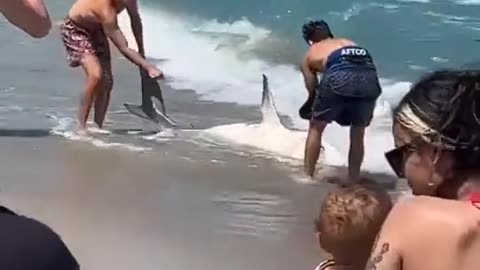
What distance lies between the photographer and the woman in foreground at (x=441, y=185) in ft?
6.40

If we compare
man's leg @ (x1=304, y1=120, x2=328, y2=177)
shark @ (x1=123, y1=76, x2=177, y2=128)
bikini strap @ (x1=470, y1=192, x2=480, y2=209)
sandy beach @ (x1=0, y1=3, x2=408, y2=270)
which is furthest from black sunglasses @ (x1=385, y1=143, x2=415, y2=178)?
shark @ (x1=123, y1=76, x2=177, y2=128)

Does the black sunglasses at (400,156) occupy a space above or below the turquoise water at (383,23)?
above

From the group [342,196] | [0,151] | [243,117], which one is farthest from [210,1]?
[342,196]

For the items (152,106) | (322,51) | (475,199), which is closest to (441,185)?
(475,199)

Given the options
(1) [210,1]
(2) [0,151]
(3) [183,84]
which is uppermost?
(2) [0,151]

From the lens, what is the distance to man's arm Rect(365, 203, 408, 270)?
1989 millimetres

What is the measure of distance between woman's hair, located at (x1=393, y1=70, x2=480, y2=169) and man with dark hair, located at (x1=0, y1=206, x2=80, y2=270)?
2.23 feet

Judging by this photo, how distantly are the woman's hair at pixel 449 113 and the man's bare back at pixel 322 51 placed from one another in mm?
4693

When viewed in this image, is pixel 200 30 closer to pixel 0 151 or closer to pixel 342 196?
pixel 0 151

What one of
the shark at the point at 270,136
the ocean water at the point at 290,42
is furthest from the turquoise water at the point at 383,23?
the shark at the point at 270,136

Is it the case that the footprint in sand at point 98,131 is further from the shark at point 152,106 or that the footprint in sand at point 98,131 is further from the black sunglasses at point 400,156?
the black sunglasses at point 400,156

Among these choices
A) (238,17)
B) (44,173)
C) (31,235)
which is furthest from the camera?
(238,17)

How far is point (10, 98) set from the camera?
8695mm

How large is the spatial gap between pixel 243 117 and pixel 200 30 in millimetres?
8640
